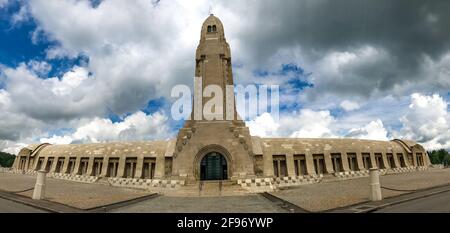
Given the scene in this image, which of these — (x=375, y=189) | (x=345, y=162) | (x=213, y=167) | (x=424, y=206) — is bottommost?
(x=424, y=206)

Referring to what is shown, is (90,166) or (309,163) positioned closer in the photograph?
(309,163)

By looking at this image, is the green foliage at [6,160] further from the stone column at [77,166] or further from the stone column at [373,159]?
the stone column at [373,159]

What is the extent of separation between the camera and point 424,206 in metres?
13.6

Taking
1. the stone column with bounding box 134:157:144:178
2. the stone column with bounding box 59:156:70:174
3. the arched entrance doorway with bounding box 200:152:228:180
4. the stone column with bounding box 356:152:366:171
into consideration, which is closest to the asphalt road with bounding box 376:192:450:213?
the arched entrance doorway with bounding box 200:152:228:180

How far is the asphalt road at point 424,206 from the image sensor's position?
41.2 feet

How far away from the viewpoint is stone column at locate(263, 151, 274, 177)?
28.4 m

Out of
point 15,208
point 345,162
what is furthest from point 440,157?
point 15,208

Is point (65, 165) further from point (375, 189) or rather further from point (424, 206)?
point (424, 206)

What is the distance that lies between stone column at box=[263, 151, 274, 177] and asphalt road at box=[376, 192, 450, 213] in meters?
14.1

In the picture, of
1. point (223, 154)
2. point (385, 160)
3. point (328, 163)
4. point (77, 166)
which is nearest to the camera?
point (223, 154)

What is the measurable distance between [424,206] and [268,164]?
16428 millimetres

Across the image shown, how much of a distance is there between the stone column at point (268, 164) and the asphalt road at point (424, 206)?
1407 centimetres

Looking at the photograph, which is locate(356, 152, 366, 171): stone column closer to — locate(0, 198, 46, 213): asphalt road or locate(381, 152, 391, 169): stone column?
locate(381, 152, 391, 169): stone column
